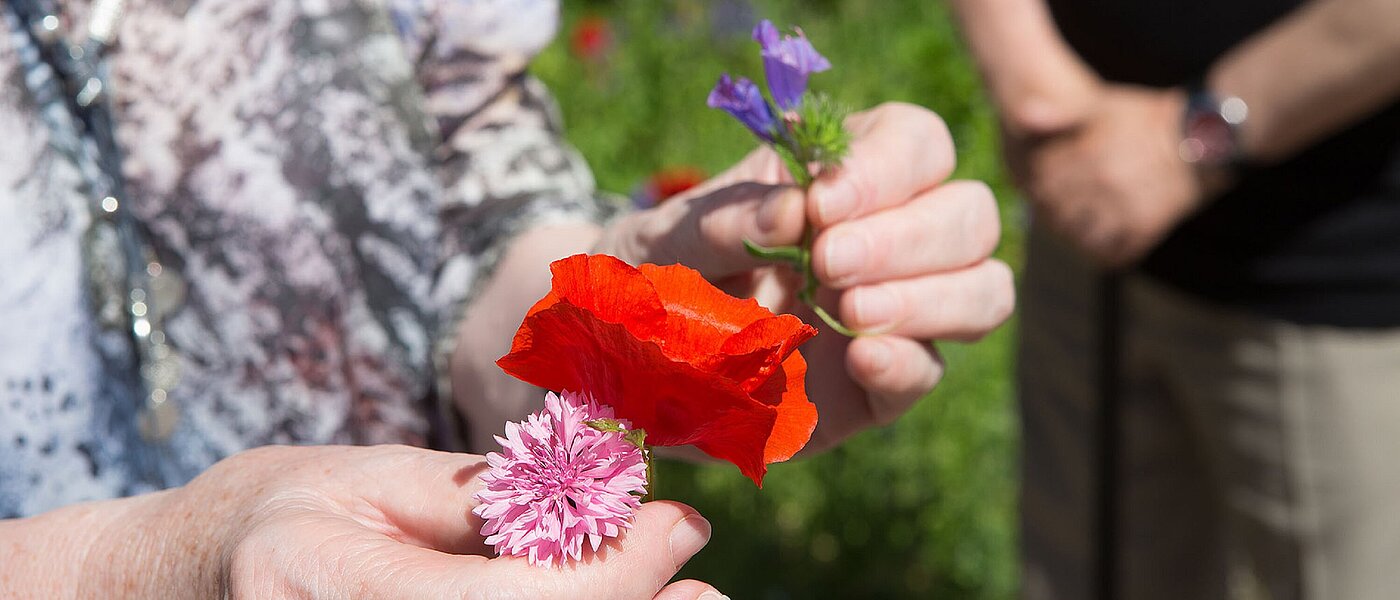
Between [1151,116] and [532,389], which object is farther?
[1151,116]

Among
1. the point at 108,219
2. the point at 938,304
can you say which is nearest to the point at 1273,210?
the point at 938,304

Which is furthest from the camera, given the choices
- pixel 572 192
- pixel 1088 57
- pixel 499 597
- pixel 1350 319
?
pixel 1088 57

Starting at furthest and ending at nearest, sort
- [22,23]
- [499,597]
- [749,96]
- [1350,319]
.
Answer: [1350,319] < [22,23] < [749,96] < [499,597]

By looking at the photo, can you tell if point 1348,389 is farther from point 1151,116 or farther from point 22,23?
point 22,23

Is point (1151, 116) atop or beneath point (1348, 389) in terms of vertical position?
atop

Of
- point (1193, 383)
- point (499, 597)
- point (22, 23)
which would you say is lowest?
point (1193, 383)

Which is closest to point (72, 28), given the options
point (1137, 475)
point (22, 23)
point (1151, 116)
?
point (22, 23)

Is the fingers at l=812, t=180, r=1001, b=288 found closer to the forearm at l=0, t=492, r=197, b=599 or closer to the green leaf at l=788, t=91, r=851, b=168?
the green leaf at l=788, t=91, r=851, b=168
